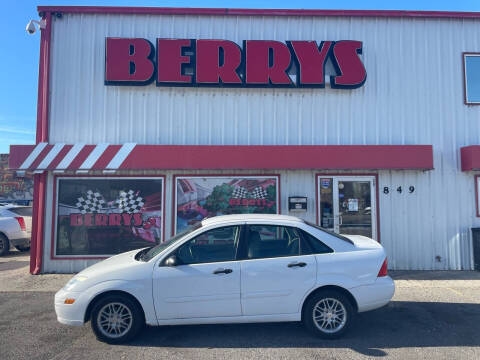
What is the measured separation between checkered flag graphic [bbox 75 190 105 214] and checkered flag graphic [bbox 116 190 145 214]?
0.44 m

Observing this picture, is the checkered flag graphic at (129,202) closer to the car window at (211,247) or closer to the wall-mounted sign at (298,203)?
the wall-mounted sign at (298,203)

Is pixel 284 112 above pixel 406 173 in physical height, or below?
above

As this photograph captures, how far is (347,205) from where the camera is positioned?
27.9 ft

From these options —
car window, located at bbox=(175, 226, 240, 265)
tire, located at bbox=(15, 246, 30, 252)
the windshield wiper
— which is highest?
car window, located at bbox=(175, 226, 240, 265)

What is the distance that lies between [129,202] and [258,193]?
3.16 meters

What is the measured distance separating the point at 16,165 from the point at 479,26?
12.0m

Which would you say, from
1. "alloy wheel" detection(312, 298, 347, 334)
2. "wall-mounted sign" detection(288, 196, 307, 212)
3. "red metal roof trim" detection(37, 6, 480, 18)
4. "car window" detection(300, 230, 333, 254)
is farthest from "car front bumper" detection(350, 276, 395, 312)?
"red metal roof trim" detection(37, 6, 480, 18)

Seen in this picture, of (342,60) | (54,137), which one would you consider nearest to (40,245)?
(54,137)

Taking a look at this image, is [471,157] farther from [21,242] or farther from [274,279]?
[21,242]

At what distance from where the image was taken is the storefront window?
8.80 metres

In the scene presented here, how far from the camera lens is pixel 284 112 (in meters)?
8.70

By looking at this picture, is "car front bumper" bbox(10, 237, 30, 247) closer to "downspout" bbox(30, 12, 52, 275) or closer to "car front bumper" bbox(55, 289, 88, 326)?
"downspout" bbox(30, 12, 52, 275)

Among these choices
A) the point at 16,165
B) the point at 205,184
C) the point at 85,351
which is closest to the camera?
the point at 85,351

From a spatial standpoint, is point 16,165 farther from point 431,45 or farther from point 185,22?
point 431,45
